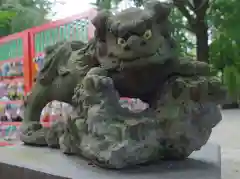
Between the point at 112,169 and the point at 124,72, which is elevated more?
the point at 124,72

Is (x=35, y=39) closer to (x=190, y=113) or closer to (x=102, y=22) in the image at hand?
(x=102, y=22)

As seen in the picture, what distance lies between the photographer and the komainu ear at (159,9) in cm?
86

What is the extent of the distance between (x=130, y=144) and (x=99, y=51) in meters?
0.26

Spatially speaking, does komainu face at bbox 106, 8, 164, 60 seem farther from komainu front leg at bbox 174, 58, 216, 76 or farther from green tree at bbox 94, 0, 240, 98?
green tree at bbox 94, 0, 240, 98

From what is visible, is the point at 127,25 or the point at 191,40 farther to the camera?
the point at 191,40

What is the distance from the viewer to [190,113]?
814 mm

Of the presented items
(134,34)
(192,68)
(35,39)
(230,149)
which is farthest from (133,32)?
(35,39)

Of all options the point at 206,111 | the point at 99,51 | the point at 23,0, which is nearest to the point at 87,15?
the point at 99,51

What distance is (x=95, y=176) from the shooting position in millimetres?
746

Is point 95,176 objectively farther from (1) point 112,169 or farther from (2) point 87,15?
(2) point 87,15

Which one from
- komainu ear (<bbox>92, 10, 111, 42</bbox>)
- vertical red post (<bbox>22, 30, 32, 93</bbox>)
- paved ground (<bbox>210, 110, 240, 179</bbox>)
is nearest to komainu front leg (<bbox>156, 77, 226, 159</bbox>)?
komainu ear (<bbox>92, 10, 111, 42</bbox>)

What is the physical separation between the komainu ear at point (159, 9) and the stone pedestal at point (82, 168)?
34 centimetres

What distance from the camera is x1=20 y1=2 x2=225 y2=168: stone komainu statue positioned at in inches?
31.2

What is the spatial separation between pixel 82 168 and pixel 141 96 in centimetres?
25
